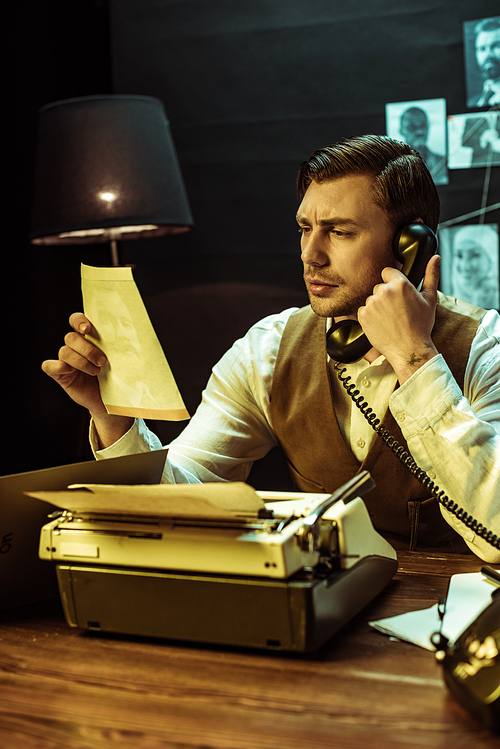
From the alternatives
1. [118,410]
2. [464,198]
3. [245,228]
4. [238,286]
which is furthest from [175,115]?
[118,410]

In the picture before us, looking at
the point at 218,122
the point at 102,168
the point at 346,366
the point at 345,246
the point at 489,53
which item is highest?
the point at 489,53

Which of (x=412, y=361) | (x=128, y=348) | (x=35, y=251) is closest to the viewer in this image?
(x=128, y=348)

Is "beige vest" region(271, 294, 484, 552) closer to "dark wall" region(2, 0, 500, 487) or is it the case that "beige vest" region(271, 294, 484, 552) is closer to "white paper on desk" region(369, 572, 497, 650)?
"white paper on desk" region(369, 572, 497, 650)

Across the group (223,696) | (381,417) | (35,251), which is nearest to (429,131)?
(381,417)

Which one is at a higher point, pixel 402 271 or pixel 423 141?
pixel 423 141

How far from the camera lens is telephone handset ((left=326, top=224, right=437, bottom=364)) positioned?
134 cm

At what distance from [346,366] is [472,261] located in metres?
0.91

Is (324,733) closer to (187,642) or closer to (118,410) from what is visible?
(187,642)

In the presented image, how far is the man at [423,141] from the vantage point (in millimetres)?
2164

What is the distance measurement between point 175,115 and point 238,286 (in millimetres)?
650

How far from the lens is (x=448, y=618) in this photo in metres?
0.76

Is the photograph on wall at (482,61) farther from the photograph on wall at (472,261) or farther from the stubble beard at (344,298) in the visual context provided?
the stubble beard at (344,298)

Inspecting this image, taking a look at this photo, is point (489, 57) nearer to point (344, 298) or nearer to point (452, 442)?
point (344, 298)

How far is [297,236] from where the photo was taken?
233 cm
